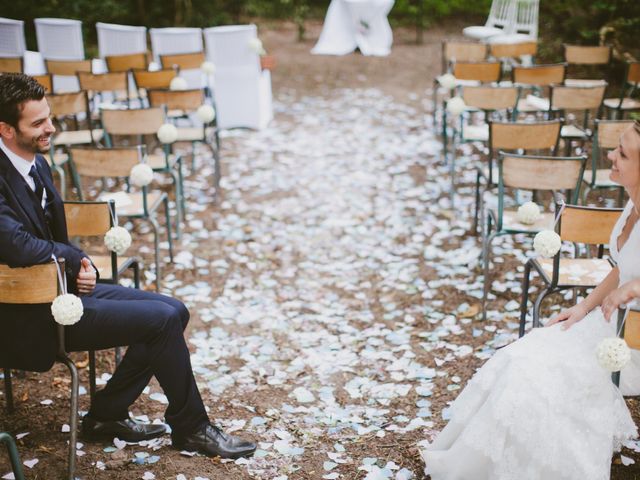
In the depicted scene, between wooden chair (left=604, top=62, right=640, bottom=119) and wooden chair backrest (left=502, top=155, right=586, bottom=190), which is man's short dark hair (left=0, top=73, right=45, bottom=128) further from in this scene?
wooden chair (left=604, top=62, right=640, bottom=119)

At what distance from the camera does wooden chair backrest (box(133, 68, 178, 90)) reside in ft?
22.0

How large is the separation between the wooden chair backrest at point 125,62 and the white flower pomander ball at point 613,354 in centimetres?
644

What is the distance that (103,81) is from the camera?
6.75m

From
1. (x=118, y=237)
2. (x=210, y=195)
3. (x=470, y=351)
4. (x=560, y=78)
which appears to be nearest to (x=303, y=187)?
(x=210, y=195)

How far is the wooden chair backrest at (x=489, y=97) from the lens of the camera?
5.97 m

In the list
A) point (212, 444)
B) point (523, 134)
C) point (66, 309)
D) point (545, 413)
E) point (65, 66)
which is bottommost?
point (212, 444)

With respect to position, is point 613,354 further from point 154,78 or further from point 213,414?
point 154,78

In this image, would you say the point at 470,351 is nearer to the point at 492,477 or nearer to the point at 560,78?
the point at 492,477

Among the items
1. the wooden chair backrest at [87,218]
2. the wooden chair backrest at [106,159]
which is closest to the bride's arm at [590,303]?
the wooden chair backrest at [87,218]

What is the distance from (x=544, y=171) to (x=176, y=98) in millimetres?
3231

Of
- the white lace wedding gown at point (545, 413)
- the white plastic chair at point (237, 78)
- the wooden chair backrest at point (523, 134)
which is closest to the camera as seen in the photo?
the white lace wedding gown at point (545, 413)

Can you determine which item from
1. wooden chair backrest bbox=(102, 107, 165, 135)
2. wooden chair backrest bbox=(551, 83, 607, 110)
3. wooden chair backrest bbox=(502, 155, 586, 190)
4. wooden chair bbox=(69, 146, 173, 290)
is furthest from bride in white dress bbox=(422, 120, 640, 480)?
wooden chair backrest bbox=(102, 107, 165, 135)

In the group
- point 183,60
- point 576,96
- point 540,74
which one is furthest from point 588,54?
point 183,60

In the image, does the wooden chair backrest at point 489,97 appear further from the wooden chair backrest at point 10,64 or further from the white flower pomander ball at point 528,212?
the wooden chair backrest at point 10,64
